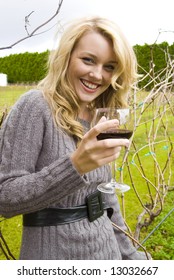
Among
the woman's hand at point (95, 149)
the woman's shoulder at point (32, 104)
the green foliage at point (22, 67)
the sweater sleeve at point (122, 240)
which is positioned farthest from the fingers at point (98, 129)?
the green foliage at point (22, 67)

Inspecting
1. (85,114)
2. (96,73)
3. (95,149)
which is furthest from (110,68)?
(95,149)

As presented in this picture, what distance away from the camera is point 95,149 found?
1.15 m

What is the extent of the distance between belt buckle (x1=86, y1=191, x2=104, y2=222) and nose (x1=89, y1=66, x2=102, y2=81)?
1.68ft

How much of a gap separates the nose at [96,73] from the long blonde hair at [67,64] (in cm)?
8

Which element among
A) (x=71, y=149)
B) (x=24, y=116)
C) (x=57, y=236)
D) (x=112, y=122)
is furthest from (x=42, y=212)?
(x=112, y=122)

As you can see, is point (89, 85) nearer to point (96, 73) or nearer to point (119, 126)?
point (96, 73)

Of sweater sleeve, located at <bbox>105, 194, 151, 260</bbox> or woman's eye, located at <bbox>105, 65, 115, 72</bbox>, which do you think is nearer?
woman's eye, located at <bbox>105, 65, 115, 72</bbox>

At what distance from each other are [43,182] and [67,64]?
1.91 feet

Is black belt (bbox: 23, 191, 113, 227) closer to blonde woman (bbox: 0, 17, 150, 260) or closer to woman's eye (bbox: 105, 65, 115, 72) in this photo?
blonde woman (bbox: 0, 17, 150, 260)

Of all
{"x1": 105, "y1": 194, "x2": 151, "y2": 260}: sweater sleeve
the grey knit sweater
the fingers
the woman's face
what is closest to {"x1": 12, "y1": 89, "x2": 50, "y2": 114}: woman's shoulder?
the grey knit sweater

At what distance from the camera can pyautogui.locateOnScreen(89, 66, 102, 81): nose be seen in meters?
1.54

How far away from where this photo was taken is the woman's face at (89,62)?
154 cm

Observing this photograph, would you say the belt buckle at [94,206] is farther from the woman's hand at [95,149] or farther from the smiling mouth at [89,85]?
the smiling mouth at [89,85]
